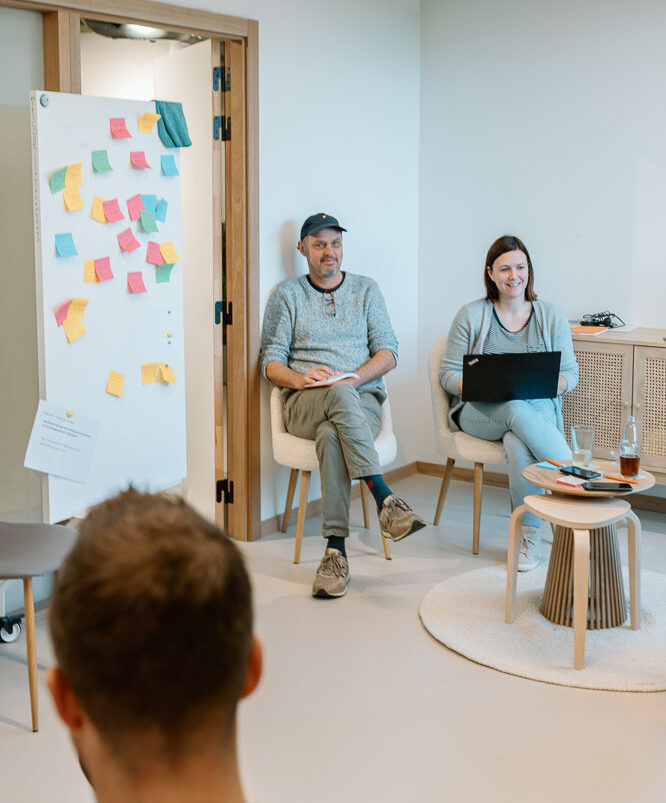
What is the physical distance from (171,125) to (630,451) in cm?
188

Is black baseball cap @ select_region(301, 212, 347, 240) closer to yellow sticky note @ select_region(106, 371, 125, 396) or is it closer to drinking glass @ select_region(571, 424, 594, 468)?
yellow sticky note @ select_region(106, 371, 125, 396)

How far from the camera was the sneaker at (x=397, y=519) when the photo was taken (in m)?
3.63

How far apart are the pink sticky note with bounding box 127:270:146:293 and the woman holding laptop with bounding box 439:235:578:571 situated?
1.35 m

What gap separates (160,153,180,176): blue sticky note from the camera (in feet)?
11.2

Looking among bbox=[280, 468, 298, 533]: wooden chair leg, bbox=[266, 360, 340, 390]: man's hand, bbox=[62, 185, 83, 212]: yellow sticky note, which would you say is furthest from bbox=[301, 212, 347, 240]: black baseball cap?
bbox=[62, 185, 83, 212]: yellow sticky note

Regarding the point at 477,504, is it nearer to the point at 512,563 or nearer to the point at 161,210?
the point at 512,563

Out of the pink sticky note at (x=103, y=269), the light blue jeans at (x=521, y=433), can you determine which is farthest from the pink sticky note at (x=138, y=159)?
the light blue jeans at (x=521, y=433)

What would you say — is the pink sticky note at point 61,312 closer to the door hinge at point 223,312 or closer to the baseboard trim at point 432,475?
the door hinge at point 223,312

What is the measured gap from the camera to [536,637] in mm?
3223

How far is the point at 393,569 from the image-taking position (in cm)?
388

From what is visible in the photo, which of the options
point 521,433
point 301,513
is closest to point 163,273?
point 301,513

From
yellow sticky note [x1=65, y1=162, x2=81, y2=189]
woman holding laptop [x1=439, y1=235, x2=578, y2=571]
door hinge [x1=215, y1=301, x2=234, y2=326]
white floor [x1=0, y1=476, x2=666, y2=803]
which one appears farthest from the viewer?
door hinge [x1=215, y1=301, x2=234, y2=326]

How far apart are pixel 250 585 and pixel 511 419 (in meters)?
3.28

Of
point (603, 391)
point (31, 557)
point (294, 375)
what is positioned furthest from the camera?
point (603, 391)
